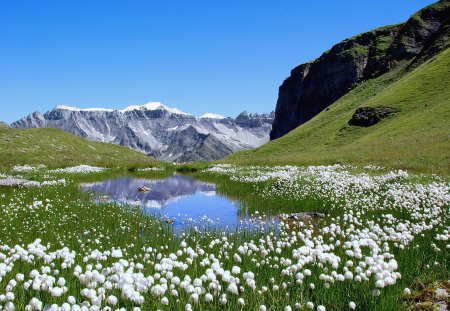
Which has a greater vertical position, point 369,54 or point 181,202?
point 369,54

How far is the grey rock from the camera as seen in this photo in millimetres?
75500

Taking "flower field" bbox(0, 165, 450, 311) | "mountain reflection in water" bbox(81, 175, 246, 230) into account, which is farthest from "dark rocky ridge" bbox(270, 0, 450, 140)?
"flower field" bbox(0, 165, 450, 311)

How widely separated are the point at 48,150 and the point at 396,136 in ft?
173

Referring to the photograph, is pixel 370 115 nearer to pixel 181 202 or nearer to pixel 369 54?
pixel 181 202

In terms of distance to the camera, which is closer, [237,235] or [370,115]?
[237,235]

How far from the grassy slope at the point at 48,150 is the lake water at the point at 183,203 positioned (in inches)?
857

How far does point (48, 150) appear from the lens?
197 feet

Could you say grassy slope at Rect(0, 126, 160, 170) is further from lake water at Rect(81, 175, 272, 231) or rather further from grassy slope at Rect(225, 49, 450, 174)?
lake water at Rect(81, 175, 272, 231)

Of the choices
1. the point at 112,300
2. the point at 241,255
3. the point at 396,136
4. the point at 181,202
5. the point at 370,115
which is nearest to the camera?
the point at 112,300

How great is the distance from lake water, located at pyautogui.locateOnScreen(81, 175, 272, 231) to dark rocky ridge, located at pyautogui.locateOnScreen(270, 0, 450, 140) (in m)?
94.6

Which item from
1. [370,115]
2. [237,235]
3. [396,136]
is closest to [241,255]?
[237,235]

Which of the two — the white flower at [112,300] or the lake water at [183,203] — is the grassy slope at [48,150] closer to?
the lake water at [183,203]

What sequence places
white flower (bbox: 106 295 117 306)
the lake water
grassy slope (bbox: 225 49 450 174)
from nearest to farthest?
white flower (bbox: 106 295 117 306) < the lake water < grassy slope (bbox: 225 49 450 174)

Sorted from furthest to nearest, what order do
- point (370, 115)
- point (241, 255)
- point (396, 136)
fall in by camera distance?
point (370, 115)
point (396, 136)
point (241, 255)
